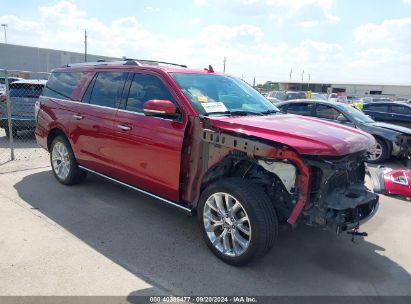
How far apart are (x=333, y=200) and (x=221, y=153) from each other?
3.78ft

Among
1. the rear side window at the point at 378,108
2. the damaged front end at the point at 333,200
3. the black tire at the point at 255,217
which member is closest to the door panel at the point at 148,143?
the black tire at the point at 255,217

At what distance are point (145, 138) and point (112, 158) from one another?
32.2 inches

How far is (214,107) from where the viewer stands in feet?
13.3

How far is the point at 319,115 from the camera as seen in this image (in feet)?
31.1

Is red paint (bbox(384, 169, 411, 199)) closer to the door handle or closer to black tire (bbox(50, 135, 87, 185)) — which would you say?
the door handle

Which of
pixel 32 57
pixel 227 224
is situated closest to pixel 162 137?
pixel 227 224

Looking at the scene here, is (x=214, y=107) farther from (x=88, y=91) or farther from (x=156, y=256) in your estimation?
(x=88, y=91)

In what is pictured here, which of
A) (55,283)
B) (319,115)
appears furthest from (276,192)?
(319,115)

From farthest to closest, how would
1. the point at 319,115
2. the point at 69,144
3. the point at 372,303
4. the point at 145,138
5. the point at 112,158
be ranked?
the point at 319,115 < the point at 69,144 < the point at 112,158 < the point at 145,138 < the point at 372,303

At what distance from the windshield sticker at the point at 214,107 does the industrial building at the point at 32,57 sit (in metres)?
55.5

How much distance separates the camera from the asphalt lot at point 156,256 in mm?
3260

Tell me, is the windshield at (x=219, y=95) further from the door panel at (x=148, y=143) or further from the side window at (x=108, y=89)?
the side window at (x=108, y=89)

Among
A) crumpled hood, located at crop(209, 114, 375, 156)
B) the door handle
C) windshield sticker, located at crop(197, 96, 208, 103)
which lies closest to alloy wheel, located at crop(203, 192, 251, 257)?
crumpled hood, located at crop(209, 114, 375, 156)

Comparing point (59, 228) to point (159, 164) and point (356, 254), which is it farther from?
point (356, 254)
